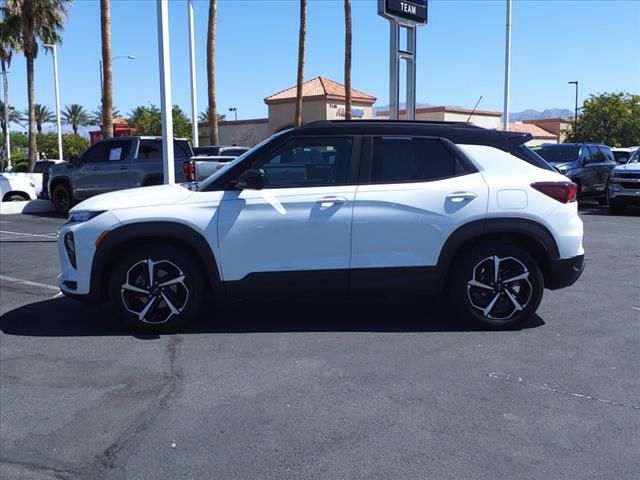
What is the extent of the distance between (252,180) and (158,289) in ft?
4.24

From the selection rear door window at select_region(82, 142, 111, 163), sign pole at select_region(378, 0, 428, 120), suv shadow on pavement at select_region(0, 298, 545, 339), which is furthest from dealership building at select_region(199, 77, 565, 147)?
suv shadow on pavement at select_region(0, 298, 545, 339)

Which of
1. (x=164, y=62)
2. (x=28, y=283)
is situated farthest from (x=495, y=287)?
(x=164, y=62)

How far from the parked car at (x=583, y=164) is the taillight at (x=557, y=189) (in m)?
12.5

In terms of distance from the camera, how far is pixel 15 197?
1938 centimetres

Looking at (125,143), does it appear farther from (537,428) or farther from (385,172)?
(537,428)

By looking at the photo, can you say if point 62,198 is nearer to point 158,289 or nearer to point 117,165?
point 117,165

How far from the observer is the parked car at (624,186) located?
16266mm

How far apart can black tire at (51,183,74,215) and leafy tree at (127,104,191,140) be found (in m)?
45.1

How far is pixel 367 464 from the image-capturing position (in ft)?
11.1

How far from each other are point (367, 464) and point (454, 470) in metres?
0.45

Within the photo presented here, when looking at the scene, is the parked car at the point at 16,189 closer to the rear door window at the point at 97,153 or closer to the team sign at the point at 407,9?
the rear door window at the point at 97,153

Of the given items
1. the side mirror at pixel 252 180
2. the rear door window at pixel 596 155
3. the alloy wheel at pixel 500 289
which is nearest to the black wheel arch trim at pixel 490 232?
the alloy wheel at pixel 500 289

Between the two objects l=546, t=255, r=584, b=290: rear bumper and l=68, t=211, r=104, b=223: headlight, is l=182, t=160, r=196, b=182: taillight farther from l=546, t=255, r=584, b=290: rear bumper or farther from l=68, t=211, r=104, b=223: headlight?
l=546, t=255, r=584, b=290: rear bumper

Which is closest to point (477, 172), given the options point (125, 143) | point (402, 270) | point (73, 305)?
point (402, 270)
